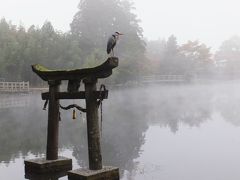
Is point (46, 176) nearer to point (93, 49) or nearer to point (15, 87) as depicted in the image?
point (15, 87)

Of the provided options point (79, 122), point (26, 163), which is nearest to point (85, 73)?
point (26, 163)

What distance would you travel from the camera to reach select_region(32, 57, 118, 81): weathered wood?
9.55 meters

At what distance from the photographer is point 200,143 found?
16203 mm

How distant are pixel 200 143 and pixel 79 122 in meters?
9.51

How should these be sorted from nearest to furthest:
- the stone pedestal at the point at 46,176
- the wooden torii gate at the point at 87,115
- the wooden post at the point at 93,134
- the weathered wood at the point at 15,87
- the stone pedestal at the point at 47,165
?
the wooden torii gate at the point at 87,115
the wooden post at the point at 93,134
the stone pedestal at the point at 46,176
the stone pedestal at the point at 47,165
the weathered wood at the point at 15,87

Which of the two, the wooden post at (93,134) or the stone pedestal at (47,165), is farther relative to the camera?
the stone pedestal at (47,165)

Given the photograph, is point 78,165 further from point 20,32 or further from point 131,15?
point 131,15

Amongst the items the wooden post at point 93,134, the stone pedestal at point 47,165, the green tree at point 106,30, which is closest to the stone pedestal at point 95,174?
the wooden post at point 93,134

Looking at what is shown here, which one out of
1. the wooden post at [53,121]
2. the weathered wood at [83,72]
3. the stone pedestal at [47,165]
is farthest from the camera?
the wooden post at [53,121]

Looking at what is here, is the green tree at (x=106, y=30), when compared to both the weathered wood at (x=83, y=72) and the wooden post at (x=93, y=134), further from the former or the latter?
the wooden post at (x=93, y=134)

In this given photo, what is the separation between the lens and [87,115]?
10039mm

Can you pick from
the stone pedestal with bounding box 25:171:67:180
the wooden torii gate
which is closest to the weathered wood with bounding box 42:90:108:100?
the wooden torii gate

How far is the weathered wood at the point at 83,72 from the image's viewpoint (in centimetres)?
955

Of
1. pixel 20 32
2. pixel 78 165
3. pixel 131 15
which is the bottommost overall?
pixel 78 165
